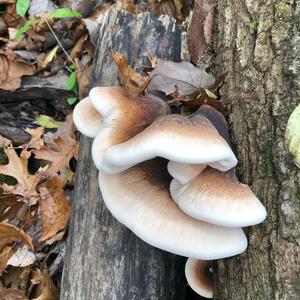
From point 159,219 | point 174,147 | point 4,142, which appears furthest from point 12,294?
point 174,147

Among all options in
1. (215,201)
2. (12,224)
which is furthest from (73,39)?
(215,201)

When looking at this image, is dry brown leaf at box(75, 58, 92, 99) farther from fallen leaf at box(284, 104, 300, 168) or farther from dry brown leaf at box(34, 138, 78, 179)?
fallen leaf at box(284, 104, 300, 168)

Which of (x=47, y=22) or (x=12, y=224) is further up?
(x=47, y=22)

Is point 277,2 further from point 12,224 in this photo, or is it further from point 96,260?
Answer: point 12,224

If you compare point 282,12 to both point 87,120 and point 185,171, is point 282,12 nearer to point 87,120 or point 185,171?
point 185,171

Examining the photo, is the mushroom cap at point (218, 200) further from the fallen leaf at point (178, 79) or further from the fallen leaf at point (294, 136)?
the fallen leaf at point (178, 79)

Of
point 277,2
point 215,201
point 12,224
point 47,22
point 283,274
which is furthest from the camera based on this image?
point 47,22

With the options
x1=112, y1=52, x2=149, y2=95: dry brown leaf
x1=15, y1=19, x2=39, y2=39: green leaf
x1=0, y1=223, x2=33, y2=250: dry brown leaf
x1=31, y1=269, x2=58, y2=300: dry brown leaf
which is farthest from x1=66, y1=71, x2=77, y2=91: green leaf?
x1=31, y1=269, x2=58, y2=300: dry brown leaf

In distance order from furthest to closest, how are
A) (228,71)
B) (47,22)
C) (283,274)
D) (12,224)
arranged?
(47,22)
(12,224)
(228,71)
(283,274)
